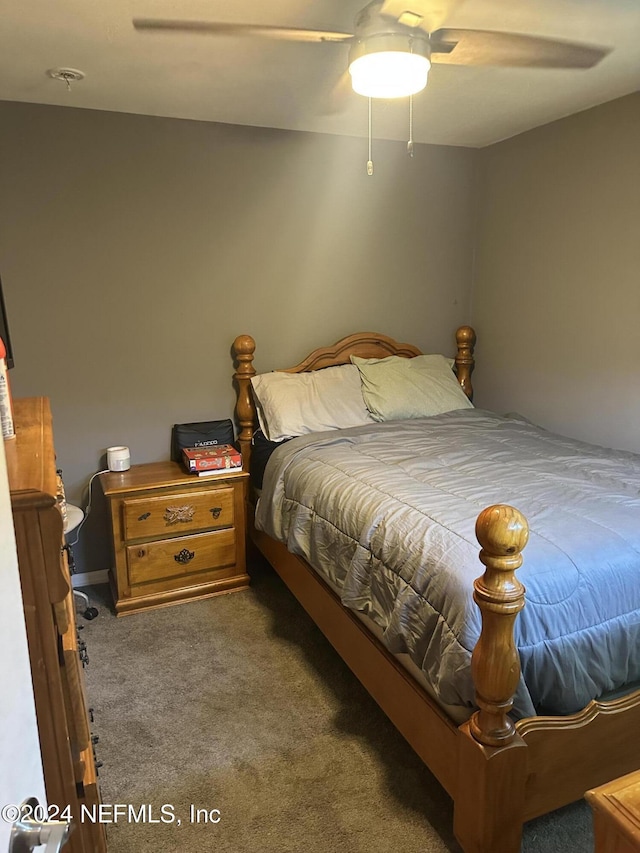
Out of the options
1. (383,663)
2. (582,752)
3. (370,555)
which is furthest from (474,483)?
(582,752)

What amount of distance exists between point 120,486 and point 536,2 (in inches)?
93.0

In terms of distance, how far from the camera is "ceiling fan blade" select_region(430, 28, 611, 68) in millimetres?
1665

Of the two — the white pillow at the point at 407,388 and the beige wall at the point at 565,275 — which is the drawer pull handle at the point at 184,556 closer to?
the white pillow at the point at 407,388

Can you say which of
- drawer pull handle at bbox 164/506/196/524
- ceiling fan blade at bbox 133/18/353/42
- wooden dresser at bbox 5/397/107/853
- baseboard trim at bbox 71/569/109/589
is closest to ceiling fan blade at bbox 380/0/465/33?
ceiling fan blade at bbox 133/18/353/42

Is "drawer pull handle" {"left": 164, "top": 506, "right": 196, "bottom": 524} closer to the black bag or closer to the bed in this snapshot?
the black bag

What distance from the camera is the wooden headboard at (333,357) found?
3.14 m

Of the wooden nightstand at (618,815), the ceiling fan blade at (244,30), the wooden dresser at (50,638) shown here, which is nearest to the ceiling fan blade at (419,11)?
the ceiling fan blade at (244,30)

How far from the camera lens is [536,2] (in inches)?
68.8

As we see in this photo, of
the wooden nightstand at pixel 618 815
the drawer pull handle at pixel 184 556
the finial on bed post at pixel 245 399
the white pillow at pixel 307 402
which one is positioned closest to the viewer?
the wooden nightstand at pixel 618 815

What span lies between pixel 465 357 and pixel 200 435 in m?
1.68

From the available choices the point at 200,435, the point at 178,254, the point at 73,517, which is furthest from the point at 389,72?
the point at 73,517

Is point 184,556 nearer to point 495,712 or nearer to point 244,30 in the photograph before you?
point 495,712

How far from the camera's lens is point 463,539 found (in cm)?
169

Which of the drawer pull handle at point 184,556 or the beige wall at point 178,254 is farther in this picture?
the drawer pull handle at point 184,556
